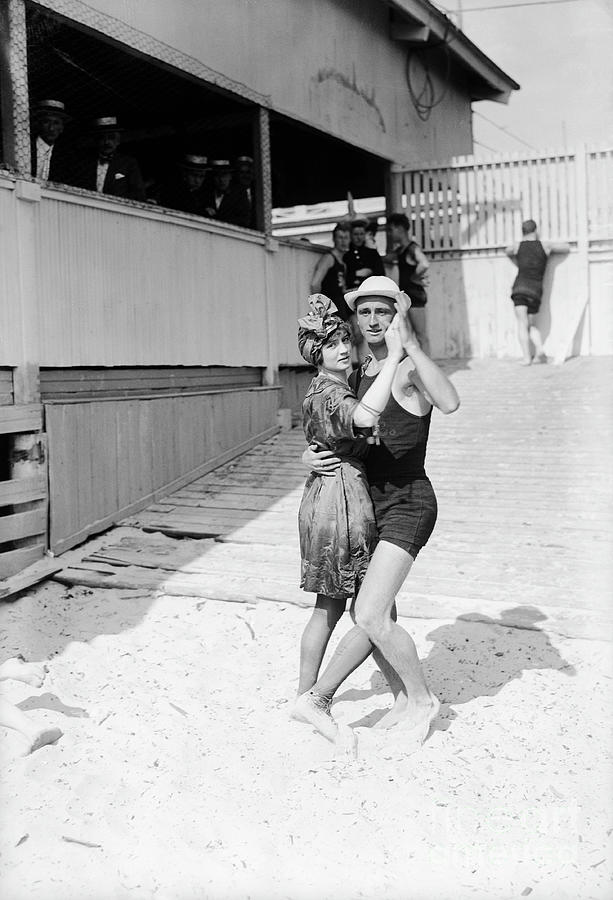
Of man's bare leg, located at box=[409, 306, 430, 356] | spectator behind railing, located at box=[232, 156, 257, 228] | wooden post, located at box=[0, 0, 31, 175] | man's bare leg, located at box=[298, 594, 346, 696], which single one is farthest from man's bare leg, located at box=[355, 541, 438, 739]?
man's bare leg, located at box=[409, 306, 430, 356]

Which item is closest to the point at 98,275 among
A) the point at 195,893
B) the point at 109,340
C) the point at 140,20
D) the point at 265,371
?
the point at 109,340

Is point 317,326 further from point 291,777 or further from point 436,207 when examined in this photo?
point 436,207

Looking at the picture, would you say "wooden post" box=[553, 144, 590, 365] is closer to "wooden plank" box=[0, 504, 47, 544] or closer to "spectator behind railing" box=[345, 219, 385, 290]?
"spectator behind railing" box=[345, 219, 385, 290]

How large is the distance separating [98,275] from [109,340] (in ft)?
1.77

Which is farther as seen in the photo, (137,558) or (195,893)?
(137,558)

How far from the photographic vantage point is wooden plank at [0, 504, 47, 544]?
7094mm

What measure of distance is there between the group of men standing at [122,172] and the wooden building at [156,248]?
0.20 metres

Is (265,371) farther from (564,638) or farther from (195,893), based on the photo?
(195,893)

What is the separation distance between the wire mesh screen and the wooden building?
1.6 inches

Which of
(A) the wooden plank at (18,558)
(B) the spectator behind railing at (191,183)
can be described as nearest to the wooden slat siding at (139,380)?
(A) the wooden plank at (18,558)

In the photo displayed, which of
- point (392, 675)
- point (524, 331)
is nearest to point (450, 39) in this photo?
point (524, 331)

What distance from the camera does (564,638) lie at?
5527mm

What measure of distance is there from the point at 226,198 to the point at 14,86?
3.62m

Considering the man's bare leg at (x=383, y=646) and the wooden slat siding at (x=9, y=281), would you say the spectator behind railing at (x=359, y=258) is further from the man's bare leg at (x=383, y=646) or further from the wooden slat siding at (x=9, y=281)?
the man's bare leg at (x=383, y=646)
